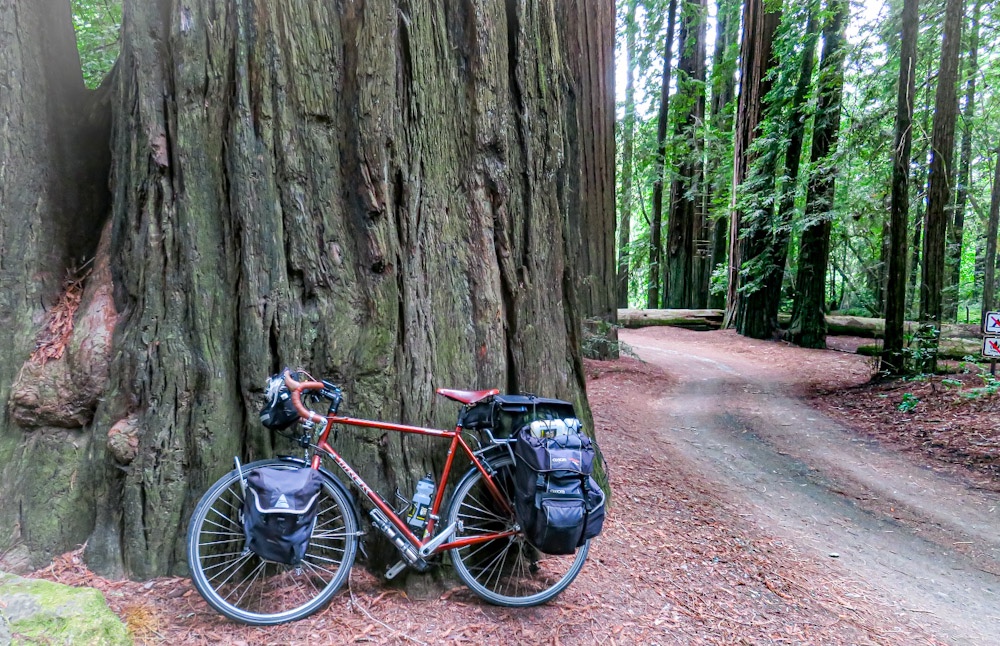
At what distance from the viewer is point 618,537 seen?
420 cm

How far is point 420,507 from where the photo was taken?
3.11 metres

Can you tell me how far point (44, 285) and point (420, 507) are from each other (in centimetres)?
282

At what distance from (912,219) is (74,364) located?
20.9 metres

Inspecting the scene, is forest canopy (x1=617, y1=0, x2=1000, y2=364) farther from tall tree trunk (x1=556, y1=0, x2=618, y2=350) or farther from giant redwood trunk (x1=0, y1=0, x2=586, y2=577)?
giant redwood trunk (x1=0, y1=0, x2=586, y2=577)

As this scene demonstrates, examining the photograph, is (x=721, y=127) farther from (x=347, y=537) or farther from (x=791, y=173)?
(x=347, y=537)

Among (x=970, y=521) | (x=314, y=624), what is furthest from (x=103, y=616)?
(x=970, y=521)

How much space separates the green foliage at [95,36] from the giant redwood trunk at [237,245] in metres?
4.47

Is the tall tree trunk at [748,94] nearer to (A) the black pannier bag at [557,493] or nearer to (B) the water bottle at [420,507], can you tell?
(A) the black pannier bag at [557,493]

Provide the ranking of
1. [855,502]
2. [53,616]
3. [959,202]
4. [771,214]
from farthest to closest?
[959,202] → [771,214] → [855,502] → [53,616]

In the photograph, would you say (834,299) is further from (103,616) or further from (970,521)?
(103,616)

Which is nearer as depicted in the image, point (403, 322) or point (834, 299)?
point (403, 322)

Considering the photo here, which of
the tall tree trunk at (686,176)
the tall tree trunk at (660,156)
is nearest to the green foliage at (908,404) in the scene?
the tall tree trunk at (686,176)

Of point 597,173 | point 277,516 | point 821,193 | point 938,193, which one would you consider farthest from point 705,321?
point 277,516

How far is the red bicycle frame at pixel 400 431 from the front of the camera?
9.61 feet
